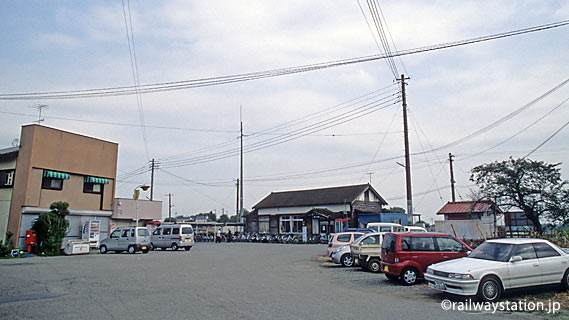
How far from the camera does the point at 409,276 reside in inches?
480

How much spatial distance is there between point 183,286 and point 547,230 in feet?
77.3

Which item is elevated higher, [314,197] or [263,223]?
[314,197]

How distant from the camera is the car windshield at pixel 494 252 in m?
9.70

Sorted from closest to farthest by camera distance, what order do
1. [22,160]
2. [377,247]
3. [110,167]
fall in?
[377,247] → [22,160] → [110,167]

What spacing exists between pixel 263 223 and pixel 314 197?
26.1 ft

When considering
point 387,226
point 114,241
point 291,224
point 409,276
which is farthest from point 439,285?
point 291,224

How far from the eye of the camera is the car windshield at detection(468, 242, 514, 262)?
31.8 ft

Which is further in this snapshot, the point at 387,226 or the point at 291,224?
the point at 291,224

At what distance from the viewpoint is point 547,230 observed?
25.3 m

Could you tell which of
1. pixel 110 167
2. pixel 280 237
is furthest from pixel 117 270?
pixel 280 237

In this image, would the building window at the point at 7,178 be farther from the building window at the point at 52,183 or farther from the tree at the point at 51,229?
the tree at the point at 51,229

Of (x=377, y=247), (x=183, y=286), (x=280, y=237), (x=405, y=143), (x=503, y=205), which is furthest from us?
(x=280, y=237)

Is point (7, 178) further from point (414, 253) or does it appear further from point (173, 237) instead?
point (414, 253)

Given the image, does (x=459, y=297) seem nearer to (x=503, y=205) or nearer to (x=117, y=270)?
(x=117, y=270)
